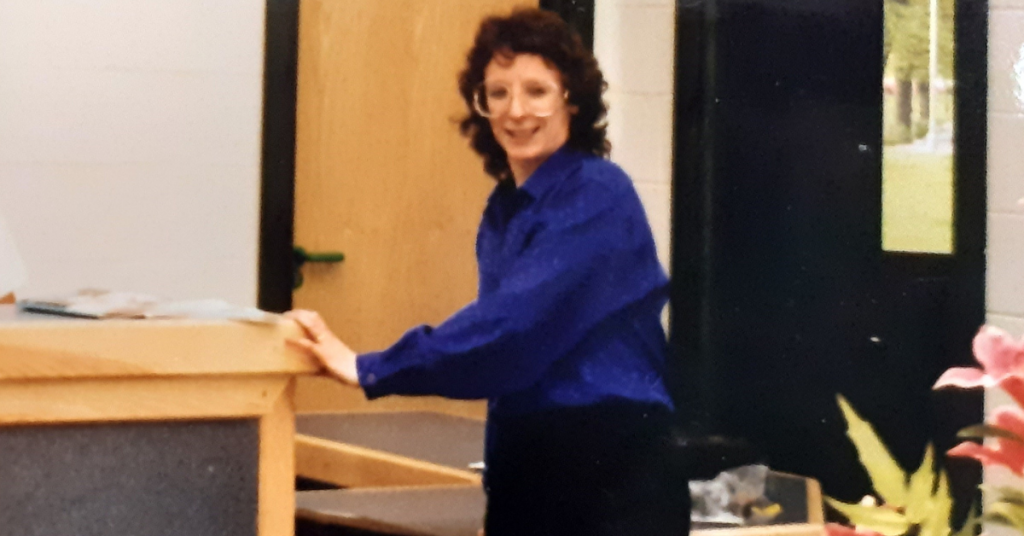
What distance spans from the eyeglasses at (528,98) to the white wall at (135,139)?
507 millimetres

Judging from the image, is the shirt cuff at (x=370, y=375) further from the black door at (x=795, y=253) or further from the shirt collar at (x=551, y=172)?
the black door at (x=795, y=253)

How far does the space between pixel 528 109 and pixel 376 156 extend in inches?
14.4

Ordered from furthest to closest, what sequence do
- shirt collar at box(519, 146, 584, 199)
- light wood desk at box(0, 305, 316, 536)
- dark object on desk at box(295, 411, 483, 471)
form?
dark object on desk at box(295, 411, 483, 471) → shirt collar at box(519, 146, 584, 199) → light wood desk at box(0, 305, 316, 536)

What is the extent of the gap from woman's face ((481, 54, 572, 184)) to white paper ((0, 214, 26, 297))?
2.44 ft

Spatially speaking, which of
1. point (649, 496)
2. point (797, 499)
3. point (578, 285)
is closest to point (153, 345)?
point (578, 285)

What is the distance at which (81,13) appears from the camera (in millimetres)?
1446

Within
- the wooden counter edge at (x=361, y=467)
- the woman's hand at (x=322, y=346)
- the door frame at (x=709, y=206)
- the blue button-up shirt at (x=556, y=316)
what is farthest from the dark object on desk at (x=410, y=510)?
the woman's hand at (x=322, y=346)

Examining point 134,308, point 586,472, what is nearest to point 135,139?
point 134,308

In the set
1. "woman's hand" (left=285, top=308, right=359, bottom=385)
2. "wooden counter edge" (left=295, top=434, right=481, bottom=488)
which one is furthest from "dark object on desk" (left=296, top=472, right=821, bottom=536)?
"woman's hand" (left=285, top=308, right=359, bottom=385)

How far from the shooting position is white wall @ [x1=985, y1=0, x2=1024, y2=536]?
3.59 feet

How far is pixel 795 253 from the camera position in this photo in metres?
1.39

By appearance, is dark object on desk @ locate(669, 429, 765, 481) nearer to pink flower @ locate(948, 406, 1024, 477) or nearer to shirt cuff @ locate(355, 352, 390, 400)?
shirt cuff @ locate(355, 352, 390, 400)

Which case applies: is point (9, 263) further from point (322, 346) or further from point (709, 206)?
point (709, 206)

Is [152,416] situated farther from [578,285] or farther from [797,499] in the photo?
[797,499]
